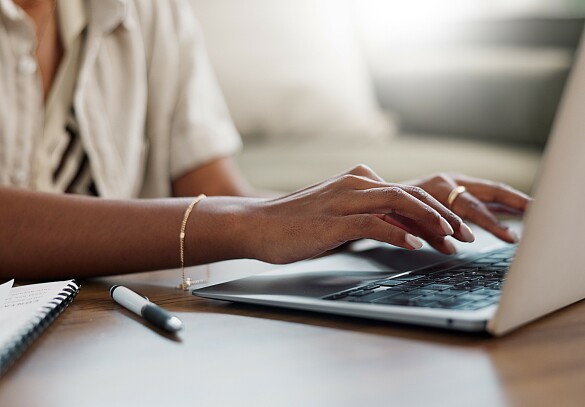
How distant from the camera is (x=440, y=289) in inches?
25.5

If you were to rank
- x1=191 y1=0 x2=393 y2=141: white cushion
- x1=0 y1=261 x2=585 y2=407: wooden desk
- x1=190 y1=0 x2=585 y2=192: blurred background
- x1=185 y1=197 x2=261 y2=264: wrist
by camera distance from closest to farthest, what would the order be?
1. x1=0 y1=261 x2=585 y2=407: wooden desk
2. x1=185 y1=197 x2=261 y2=264: wrist
3. x1=190 y1=0 x2=585 y2=192: blurred background
4. x1=191 y1=0 x2=393 y2=141: white cushion

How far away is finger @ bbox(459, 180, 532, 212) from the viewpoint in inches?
37.7

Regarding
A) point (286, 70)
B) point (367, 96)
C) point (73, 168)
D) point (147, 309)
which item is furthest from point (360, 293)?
point (367, 96)

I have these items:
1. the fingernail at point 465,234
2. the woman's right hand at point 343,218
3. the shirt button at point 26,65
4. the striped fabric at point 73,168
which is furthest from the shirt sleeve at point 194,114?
the fingernail at point 465,234

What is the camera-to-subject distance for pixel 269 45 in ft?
7.22

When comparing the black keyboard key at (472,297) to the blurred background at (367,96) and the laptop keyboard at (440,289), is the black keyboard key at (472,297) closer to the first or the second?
the laptop keyboard at (440,289)

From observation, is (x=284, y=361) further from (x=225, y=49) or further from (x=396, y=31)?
(x=396, y=31)

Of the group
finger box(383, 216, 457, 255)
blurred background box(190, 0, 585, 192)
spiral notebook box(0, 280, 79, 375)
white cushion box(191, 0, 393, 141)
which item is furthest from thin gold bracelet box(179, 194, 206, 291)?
white cushion box(191, 0, 393, 141)

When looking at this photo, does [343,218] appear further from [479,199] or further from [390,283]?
[479,199]

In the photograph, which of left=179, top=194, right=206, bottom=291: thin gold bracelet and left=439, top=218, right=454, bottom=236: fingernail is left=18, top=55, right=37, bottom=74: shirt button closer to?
left=179, top=194, right=206, bottom=291: thin gold bracelet

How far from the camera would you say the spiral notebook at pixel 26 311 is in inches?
21.5

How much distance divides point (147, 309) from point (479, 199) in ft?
1.56

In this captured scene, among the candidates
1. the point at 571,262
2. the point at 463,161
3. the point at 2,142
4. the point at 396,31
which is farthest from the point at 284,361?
the point at 396,31

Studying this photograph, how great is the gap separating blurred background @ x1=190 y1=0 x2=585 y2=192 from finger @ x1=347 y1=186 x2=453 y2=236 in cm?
116
